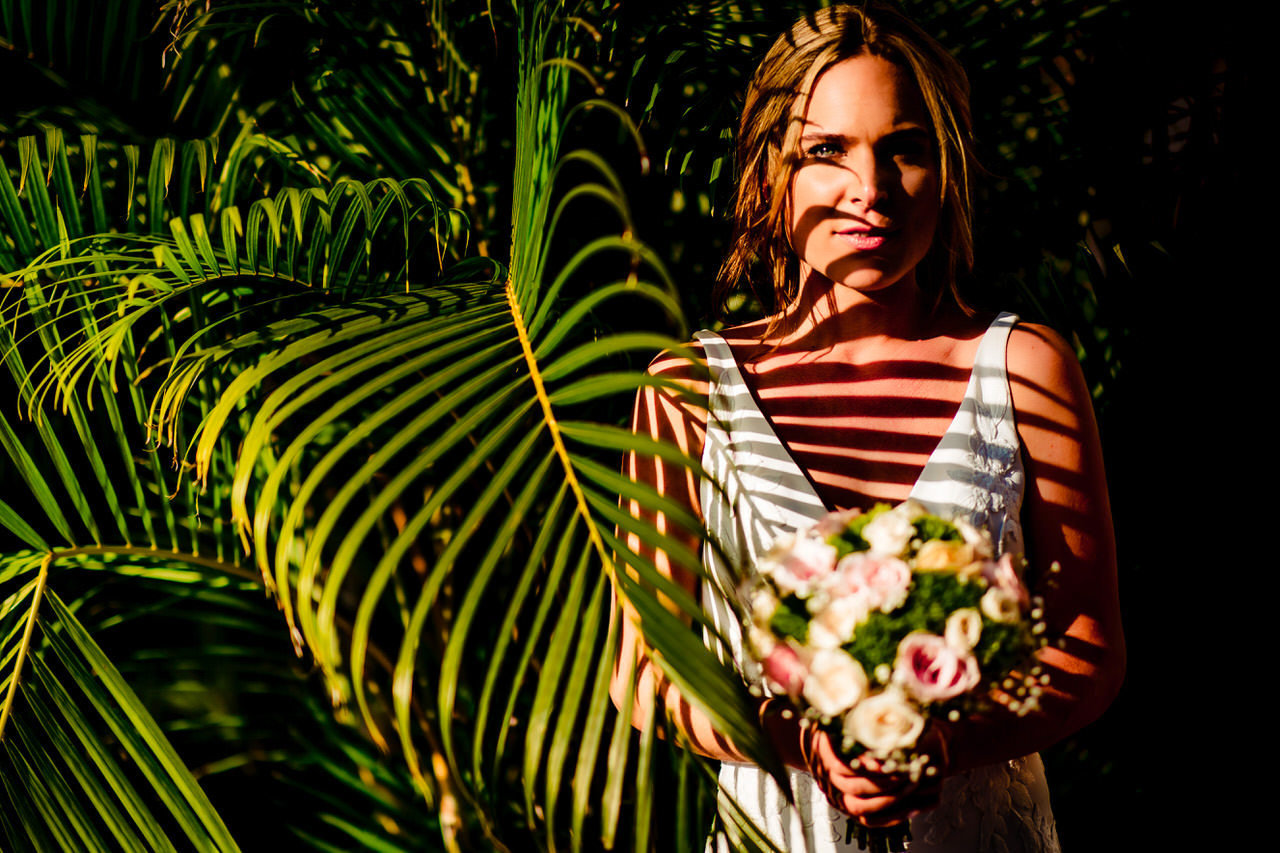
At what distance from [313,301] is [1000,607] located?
2.59ft

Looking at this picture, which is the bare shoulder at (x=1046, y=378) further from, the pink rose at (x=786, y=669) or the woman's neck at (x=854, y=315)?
the pink rose at (x=786, y=669)

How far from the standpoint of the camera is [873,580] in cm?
64

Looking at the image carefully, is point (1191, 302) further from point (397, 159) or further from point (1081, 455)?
point (397, 159)

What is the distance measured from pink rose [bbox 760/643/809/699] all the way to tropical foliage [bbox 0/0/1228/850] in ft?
0.52

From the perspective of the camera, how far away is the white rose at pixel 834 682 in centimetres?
62

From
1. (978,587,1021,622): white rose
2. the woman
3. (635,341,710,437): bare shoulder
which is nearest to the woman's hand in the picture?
the woman

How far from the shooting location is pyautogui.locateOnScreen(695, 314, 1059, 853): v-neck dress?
817 mm

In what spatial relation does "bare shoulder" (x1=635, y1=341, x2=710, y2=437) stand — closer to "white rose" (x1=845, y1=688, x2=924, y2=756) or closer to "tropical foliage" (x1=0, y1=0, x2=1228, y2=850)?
"tropical foliage" (x1=0, y1=0, x2=1228, y2=850)

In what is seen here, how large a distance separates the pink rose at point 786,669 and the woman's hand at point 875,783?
0.04 metres

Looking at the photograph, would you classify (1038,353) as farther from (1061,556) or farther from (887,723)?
(887,723)

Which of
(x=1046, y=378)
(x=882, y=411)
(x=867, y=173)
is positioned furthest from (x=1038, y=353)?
(x=867, y=173)

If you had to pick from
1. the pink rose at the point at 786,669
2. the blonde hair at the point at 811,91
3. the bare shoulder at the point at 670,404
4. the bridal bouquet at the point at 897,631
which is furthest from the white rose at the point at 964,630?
the blonde hair at the point at 811,91

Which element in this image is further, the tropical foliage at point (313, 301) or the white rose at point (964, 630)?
the tropical foliage at point (313, 301)

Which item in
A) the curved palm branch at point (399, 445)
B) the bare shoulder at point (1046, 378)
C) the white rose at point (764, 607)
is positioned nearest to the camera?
the curved palm branch at point (399, 445)
